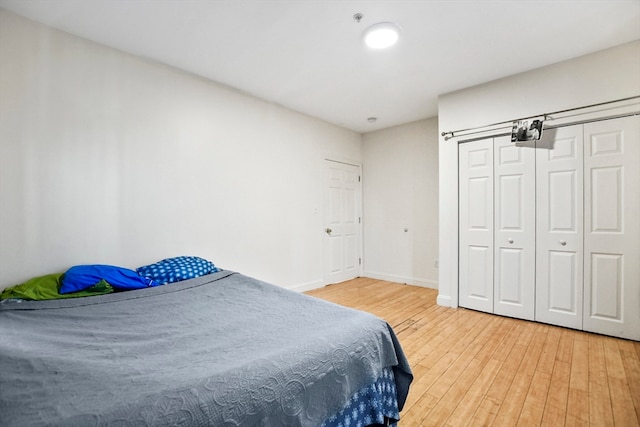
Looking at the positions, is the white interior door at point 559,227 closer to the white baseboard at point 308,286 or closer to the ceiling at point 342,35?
the ceiling at point 342,35

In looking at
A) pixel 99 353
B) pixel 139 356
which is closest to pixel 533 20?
pixel 139 356

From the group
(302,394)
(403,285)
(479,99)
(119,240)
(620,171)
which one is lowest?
(403,285)

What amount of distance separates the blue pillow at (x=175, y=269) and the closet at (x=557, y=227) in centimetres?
299

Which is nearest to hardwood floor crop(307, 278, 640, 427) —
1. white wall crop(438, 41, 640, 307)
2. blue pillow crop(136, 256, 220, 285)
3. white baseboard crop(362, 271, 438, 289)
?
white wall crop(438, 41, 640, 307)

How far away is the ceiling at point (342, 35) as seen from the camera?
79.8 inches

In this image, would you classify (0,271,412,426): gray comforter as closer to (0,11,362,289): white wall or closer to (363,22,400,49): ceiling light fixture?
(0,11,362,289): white wall

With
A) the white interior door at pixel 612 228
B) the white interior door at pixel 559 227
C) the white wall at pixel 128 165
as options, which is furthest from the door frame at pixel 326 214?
the white interior door at pixel 612 228

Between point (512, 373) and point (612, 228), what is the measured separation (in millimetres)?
1733

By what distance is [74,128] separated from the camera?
229cm

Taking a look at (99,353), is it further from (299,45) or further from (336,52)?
(336,52)

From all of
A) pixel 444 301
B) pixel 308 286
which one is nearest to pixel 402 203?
pixel 444 301

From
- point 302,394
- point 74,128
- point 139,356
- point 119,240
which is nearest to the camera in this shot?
point 302,394

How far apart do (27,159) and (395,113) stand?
13.3 feet

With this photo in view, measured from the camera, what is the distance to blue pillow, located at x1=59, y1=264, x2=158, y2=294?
2.02 metres
